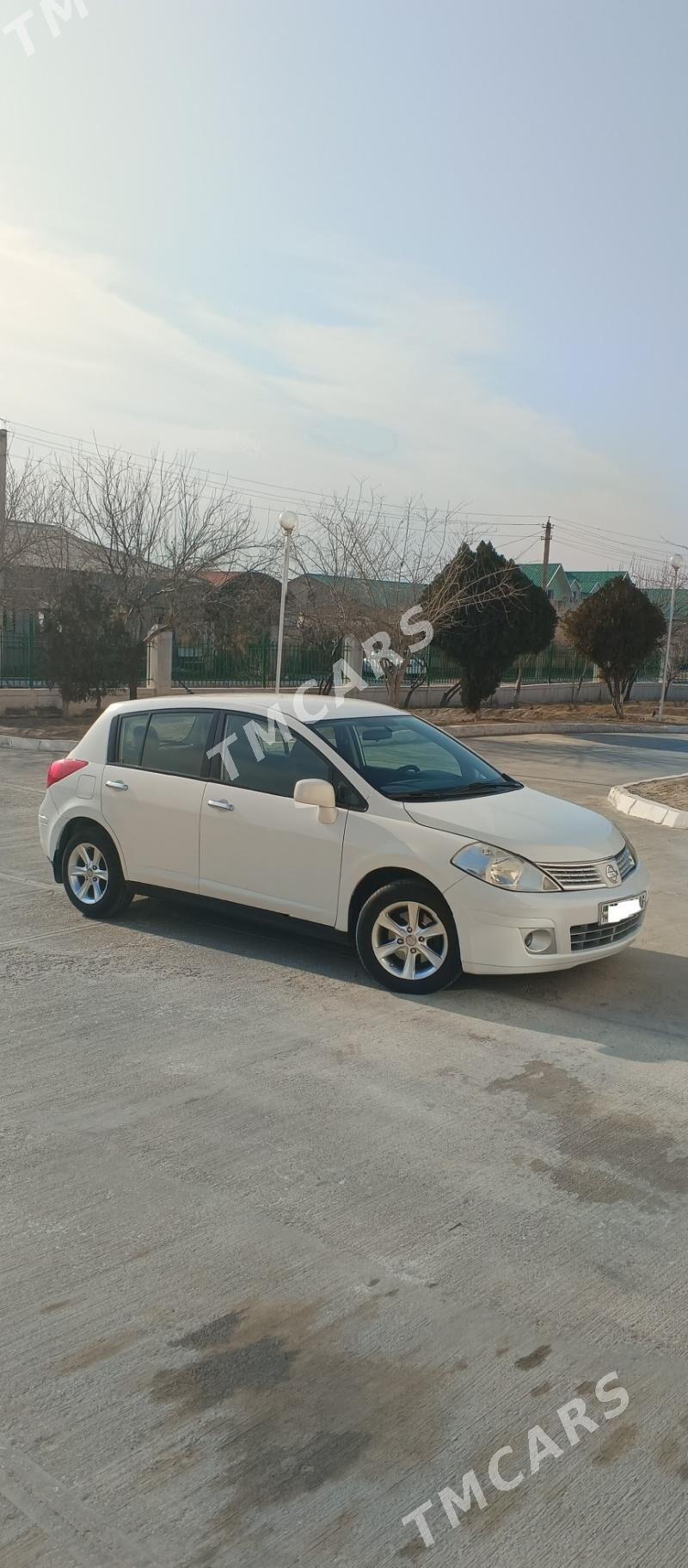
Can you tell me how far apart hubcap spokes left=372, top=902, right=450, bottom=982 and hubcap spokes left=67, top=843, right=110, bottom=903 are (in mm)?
2132

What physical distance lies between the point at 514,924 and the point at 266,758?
74.0 inches

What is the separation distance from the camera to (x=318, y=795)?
6.42 metres

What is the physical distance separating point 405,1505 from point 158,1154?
188 centimetres

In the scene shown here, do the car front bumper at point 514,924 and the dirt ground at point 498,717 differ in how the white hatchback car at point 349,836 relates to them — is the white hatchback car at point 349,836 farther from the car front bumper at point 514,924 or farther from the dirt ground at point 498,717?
the dirt ground at point 498,717

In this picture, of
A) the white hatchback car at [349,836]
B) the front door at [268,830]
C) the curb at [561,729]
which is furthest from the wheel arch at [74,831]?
the curb at [561,729]

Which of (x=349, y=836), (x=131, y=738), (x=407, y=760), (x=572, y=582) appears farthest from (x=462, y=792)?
(x=572, y=582)

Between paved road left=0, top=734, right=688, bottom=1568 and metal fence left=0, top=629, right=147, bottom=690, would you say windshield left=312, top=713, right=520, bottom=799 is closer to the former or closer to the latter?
paved road left=0, top=734, right=688, bottom=1568

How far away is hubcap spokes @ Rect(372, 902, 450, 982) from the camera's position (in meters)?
6.18

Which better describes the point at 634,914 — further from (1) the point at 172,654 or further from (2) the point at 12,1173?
(1) the point at 172,654

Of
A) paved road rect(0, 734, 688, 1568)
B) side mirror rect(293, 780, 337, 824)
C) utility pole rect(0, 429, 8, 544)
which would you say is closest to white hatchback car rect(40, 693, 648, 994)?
side mirror rect(293, 780, 337, 824)

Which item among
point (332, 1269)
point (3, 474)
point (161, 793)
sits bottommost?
point (332, 1269)

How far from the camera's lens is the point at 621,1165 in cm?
434

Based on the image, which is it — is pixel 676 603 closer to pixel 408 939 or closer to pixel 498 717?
pixel 498 717

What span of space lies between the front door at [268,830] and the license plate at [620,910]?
1.41 m
